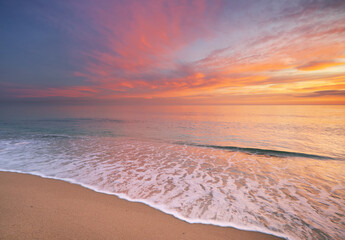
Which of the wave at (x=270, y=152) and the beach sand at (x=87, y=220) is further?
the wave at (x=270, y=152)

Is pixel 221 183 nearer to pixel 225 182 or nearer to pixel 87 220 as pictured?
pixel 225 182

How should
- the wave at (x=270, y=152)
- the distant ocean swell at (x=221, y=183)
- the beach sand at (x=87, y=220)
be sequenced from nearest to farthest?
the beach sand at (x=87, y=220) → the distant ocean swell at (x=221, y=183) → the wave at (x=270, y=152)

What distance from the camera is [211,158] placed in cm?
949

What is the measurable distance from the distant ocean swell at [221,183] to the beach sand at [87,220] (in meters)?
0.34

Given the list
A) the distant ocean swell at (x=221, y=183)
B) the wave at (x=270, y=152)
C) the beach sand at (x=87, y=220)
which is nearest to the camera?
the beach sand at (x=87, y=220)

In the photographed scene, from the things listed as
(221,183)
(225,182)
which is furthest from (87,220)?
(225,182)

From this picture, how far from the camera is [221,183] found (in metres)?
5.99

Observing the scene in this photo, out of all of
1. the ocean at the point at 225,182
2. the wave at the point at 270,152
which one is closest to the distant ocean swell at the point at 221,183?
the ocean at the point at 225,182

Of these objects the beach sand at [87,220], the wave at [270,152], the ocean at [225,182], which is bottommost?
the wave at [270,152]

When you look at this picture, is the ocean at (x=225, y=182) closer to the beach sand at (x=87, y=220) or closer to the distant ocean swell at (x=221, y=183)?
the distant ocean swell at (x=221, y=183)

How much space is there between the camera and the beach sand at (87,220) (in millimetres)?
3098

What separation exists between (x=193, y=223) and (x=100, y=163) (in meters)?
6.04

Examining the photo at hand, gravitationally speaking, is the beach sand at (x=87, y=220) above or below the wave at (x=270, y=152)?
above

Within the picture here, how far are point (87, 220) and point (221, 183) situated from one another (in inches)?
181
